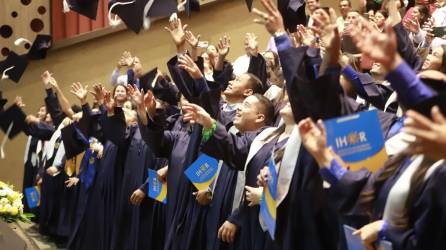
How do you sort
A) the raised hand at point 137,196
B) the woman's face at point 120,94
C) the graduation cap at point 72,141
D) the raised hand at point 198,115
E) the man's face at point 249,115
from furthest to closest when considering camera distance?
the graduation cap at point 72,141, the woman's face at point 120,94, the raised hand at point 137,196, the man's face at point 249,115, the raised hand at point 198,115

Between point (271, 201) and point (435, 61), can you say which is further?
point (435, 61)

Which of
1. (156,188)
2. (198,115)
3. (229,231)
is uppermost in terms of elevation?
(198,115)

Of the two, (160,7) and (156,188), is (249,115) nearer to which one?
(156,188)

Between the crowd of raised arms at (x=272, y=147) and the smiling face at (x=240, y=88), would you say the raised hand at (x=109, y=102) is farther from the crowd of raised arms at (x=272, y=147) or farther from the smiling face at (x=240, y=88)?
the smiling face at (x=240, y=88)

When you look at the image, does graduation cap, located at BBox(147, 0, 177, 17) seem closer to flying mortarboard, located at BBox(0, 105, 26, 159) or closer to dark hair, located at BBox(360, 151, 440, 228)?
dark hair, located at BBox(360, 151, 440, 228)

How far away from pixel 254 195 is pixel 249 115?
55 centimetres

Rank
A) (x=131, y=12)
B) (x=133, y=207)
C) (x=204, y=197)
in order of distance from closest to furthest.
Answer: (x=204, y=197), (x=131, y=12), (x=133, y=207)

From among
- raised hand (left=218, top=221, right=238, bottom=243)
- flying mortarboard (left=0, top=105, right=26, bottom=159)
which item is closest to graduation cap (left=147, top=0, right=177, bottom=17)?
raised hand (left=218, top=221, right=238, bottom=243)

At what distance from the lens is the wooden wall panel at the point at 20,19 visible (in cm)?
852

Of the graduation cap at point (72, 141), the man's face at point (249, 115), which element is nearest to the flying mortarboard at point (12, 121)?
the graduation cap at point (72, 141)

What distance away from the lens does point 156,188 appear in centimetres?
432

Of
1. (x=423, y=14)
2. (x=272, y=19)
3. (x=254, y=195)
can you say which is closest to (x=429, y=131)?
(x=272, y=19)

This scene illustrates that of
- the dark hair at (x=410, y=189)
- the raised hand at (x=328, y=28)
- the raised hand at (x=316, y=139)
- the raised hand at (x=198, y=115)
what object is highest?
the raised hand at (x=328, y=28)

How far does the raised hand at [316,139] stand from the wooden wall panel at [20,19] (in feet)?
23.0
